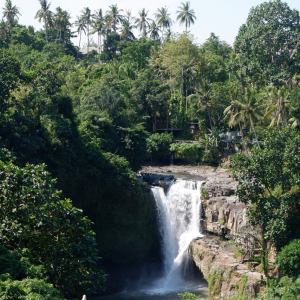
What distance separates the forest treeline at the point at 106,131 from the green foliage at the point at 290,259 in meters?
10.3

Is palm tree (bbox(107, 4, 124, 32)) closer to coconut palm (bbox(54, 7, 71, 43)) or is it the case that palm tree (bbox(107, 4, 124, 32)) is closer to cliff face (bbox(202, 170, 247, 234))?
coconut palm (bbox(54, 7, 71, 43))

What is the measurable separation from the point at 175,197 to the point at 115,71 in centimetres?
3268

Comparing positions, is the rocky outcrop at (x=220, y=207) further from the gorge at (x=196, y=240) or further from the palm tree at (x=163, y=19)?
the palm tree at (x=163, y=19)

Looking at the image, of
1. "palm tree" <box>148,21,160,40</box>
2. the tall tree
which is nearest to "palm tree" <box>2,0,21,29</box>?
"palm tree" <box>148,21,160,40</box>

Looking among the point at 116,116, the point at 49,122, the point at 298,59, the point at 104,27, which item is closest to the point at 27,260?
the point at 49,122

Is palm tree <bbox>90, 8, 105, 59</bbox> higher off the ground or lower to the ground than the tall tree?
higher

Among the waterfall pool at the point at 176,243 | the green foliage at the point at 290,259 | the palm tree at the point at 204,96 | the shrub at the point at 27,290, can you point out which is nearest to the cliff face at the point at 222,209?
the waterfall pool at the point at 176,243

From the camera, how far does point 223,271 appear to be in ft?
72.7

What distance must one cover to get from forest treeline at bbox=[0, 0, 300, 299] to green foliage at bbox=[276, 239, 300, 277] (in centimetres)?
1026

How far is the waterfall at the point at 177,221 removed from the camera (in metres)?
26.7

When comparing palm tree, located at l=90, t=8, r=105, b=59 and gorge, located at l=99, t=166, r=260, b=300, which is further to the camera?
palm tree, located at l=90, t=8, r=105, b=59

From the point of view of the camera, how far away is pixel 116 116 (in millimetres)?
36156

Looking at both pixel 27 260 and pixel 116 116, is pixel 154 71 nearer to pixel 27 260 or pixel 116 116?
pixel 116 116

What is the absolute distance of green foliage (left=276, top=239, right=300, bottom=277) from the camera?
19469mm
